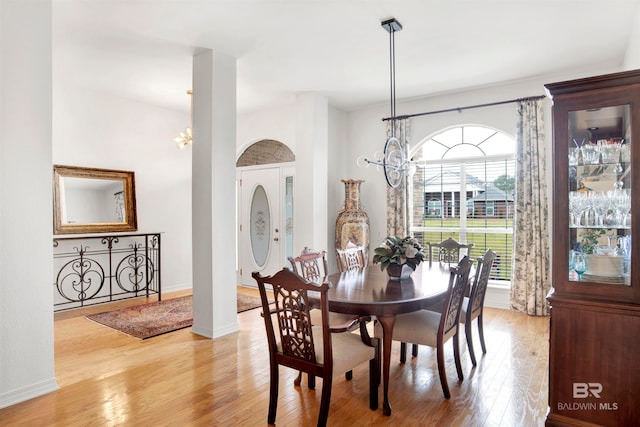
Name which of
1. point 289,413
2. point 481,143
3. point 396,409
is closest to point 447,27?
point 481,143

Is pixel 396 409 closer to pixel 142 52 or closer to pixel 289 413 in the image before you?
pixel 289 413

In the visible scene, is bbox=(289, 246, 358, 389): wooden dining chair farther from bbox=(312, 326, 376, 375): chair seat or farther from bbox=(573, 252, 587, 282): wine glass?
bbox=(573, 252, 587, 282): wine glass

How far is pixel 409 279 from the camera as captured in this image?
3158mm

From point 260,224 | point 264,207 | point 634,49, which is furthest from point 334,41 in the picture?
point 260,224

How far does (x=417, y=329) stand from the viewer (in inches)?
106

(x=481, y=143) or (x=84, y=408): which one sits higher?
(x=481, y=143)

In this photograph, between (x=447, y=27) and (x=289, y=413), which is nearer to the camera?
(x=289, y=413)

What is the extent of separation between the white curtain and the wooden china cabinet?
8.25 ft

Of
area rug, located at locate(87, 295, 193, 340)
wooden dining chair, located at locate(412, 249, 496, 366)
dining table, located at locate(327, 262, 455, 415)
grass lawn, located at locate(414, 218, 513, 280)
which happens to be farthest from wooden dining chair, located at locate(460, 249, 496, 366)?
area rug, located at locate(87, 295, 193, 340)

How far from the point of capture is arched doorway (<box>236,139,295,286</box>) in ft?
20.0

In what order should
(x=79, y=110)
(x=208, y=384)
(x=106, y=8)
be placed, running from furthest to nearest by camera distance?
(x=79, y=110)
(x=106, y=8)
(x=208, y=384)

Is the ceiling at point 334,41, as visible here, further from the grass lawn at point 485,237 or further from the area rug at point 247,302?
the area rug at point 247,302

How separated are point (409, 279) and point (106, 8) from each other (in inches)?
133

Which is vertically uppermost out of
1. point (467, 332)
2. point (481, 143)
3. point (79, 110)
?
point (79, 110)
